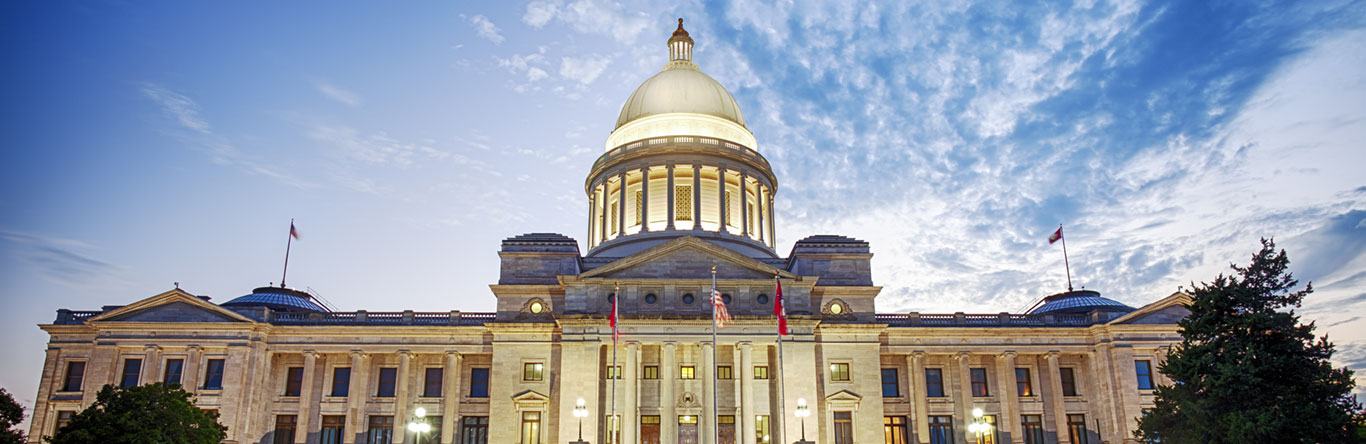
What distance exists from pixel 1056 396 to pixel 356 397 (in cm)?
3976

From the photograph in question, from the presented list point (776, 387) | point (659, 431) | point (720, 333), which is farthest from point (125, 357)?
point (776, 387)

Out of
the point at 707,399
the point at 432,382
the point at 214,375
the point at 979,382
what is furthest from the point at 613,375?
the point at 979,382

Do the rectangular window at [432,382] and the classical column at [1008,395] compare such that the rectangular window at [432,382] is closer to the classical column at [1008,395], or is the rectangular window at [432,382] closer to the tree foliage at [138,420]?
the tree foliage at [138,420]

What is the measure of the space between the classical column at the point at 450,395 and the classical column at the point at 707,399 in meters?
14.3

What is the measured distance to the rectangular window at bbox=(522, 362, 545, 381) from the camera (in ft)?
147

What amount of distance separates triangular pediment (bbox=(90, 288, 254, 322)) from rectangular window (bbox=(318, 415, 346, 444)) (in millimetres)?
7087

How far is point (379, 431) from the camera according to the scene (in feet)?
158

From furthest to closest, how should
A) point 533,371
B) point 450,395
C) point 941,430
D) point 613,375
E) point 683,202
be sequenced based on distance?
1. point 683,202
2. point 941,430
3. point 450,395
4. point 533,371
5. point 613,375

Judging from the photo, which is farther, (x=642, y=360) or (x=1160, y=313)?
(x=1160, y=313)

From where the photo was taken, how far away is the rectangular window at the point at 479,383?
4894cm

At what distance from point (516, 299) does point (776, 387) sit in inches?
592

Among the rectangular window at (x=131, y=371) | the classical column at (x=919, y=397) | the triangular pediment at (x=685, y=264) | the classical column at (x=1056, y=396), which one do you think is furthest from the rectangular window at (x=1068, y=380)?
the rectangular window at (x=131, y=371)

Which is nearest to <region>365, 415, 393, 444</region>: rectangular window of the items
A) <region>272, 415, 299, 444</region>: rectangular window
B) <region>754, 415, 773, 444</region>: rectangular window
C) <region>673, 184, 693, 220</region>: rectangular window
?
<region>272, 415, 299, 444</region>: rectangular window

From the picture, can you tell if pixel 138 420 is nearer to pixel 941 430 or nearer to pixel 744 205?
pixel 744 205
